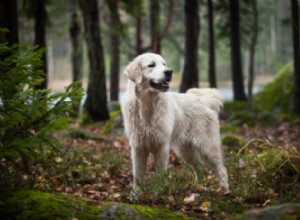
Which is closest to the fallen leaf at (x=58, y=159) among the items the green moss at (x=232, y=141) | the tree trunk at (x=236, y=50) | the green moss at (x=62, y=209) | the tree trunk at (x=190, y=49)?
the green moss at (x=62, y=209)

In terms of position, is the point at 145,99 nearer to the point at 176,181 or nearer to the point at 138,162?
the point at 138,162

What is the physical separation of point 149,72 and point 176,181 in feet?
5.21

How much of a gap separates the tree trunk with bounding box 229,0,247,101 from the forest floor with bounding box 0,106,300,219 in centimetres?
1086

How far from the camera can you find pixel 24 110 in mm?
4746

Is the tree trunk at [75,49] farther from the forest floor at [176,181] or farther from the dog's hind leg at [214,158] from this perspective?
the dog's hind leg at [214,158]

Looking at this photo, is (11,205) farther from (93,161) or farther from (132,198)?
(93,161)

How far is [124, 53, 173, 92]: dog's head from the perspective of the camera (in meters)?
6.26

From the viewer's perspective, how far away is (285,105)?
18.4 metres

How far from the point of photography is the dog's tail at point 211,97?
24.9 feet

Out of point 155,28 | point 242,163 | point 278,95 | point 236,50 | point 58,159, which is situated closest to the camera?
point 242,163

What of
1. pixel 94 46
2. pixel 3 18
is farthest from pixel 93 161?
pixel 94 46

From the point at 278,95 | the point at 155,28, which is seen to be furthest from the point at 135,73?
the point at 155,28

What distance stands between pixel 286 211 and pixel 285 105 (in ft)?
51.2

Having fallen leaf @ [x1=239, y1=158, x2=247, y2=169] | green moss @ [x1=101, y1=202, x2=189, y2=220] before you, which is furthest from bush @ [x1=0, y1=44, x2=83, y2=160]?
fallen leaf @ [x1=239, y1=158, x2=247, y2=169]
